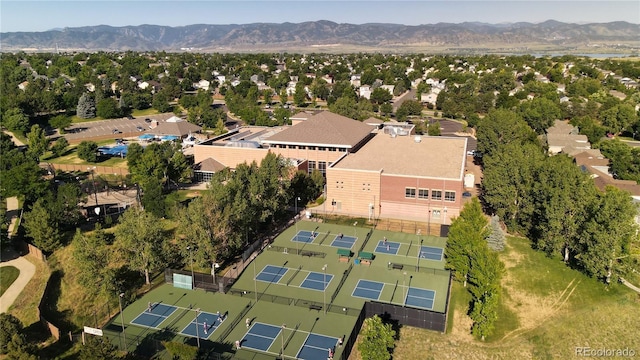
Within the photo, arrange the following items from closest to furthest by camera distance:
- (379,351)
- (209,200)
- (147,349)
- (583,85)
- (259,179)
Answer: (379,351)
(147,349)
(209,200)
(259,179)
(583,85)

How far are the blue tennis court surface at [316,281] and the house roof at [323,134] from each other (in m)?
26.2

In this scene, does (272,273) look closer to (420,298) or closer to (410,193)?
(420,298)

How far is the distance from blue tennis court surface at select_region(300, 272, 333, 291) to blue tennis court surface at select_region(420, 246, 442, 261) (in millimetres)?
10010

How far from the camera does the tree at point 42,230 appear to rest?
44.5 metres

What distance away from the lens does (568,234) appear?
42.0 m

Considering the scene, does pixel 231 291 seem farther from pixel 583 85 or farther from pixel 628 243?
pixel 583 85

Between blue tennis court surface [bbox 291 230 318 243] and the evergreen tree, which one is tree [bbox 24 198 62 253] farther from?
the evergreen tree

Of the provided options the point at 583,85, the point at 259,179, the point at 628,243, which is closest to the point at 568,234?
the point at 628,243

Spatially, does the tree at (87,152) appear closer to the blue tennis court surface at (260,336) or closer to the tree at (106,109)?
the tree at (106,109)

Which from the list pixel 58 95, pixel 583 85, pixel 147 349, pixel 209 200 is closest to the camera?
pixel 147 349

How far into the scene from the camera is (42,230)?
4456cm

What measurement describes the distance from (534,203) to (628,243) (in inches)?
415

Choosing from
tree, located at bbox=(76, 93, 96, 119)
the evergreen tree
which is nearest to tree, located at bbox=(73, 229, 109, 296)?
the evergreen tree

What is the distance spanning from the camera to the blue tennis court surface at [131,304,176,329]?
33.3 m
